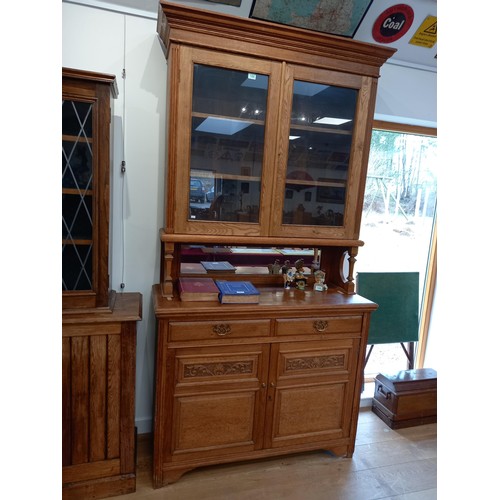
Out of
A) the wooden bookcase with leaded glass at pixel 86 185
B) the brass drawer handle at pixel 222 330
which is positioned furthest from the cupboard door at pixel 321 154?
the wooden bookcase with leaded glass at pixel 86 185

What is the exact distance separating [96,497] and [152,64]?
2164 mm

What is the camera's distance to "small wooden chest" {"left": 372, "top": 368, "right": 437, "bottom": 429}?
7.87 ft

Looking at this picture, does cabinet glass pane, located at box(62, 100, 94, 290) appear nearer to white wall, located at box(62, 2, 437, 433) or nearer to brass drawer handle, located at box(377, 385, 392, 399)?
white wall, located at box(62, 2, 437, 433)

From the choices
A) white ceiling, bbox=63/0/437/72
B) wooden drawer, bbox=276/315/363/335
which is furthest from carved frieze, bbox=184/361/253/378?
white ceiling, bbox=63/0/437/72

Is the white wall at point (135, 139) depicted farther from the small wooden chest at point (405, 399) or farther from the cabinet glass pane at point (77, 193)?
the small wooden chest at point (405, 399)

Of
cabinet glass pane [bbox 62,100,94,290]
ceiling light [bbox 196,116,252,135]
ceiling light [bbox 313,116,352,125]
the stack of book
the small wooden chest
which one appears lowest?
the small wooden chest

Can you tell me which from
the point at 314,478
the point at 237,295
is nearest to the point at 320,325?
the point at 237,295

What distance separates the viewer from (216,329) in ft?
5.66

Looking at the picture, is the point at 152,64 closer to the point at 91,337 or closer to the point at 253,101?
the point at 253,101

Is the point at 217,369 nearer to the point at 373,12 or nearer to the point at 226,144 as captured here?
the point at 226,144

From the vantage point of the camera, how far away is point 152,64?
1881 mm

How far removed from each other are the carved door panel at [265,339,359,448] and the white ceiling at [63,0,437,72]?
69.4 inches
